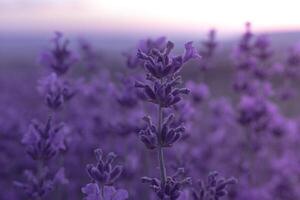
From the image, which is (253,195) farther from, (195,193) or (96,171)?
(96,171)

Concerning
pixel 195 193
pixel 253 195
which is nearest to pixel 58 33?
pixel 195 193

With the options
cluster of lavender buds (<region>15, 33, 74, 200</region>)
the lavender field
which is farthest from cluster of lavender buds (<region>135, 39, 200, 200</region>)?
cluster of lavender buds (<region>15, 33, 74, 200</region>)

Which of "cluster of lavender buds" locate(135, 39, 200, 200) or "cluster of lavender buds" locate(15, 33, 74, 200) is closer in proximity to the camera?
"cluster of lavender buds" locate(135, 39, 200, 200)

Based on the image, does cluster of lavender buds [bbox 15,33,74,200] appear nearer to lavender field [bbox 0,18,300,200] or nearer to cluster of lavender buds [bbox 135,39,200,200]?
lavender field [bbox 0,18,300,200]

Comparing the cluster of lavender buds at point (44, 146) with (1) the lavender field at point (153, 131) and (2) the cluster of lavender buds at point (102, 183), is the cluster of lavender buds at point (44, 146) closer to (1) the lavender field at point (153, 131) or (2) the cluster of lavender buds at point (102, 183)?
(1) the lavender field at point (153, 131)

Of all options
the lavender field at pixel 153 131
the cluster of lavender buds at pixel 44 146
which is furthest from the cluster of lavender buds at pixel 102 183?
the cluster of lavender buds at pixel 44 146

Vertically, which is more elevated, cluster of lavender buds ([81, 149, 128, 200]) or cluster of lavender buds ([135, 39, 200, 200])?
cluster of lavender buds ([135, 39, 200, 200])
